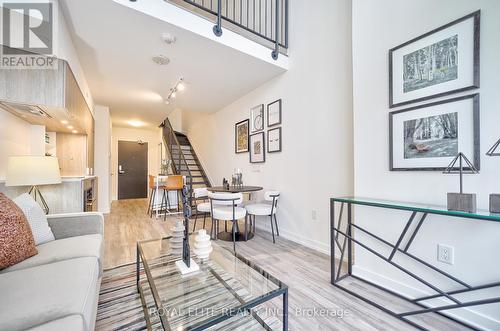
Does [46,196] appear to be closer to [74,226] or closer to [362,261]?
[74,226]

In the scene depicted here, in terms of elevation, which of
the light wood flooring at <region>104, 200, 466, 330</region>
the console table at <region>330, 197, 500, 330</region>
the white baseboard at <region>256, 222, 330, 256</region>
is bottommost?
the light wood flooring at <region>104, 200, 466, 330</region>

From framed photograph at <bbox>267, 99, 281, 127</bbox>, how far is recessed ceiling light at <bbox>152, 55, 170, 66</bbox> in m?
1.69

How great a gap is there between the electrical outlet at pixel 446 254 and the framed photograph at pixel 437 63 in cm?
110

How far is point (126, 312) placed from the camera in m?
1.56

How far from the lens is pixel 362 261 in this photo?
2037 millimetres

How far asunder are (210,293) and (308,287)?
103cm

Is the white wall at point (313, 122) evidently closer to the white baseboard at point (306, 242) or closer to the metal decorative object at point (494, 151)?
the white baseboard at point (306, 242)

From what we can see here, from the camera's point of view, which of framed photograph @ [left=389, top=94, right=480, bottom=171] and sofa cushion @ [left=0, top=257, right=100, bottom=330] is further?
framed photograph @ [left=389, top=94, right=480, bottom=171]

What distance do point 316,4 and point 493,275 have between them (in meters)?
3.28

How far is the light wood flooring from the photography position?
1449mm

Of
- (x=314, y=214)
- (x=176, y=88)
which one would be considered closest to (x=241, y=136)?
(x=176, y=88)

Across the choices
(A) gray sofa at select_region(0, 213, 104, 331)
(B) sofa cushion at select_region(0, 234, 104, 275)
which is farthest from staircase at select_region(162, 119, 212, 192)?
(A) gray sofa at select_region(0, 213, 104, 331)

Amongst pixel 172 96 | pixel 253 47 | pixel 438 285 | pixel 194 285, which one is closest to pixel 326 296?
pixel 438 285

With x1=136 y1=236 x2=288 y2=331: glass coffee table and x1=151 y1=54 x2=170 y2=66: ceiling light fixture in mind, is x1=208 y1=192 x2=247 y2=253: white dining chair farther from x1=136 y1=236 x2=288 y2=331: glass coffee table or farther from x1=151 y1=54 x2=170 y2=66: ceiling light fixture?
x1=151 y1=54 x2=170 y2=66: ceiling light fixture
